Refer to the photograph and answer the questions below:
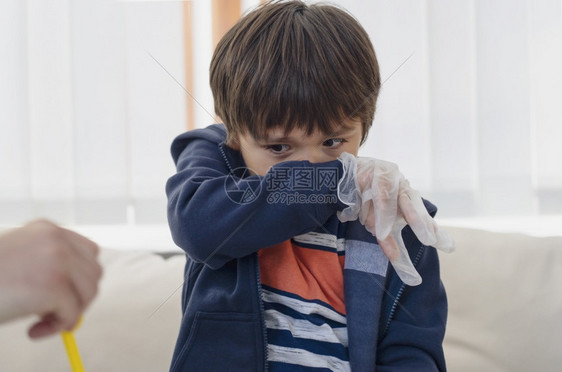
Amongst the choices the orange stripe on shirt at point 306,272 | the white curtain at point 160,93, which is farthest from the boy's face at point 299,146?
the white curtain at point 160,93

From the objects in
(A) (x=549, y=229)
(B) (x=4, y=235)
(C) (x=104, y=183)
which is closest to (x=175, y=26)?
(C) (x=104, y=183)

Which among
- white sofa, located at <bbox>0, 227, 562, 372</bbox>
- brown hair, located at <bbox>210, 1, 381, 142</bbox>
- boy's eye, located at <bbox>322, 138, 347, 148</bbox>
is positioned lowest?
white sofa, located at <bbox>0, 227, 562, 372</bbox>

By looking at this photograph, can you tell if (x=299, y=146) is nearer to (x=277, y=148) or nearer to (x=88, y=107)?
(x=277, y=148)

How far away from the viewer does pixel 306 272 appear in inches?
33.6

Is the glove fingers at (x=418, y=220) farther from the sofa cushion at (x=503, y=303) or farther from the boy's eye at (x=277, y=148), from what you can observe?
Result: the sofa cushion at (x=503, y=303)

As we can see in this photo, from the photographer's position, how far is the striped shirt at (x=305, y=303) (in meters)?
0.81

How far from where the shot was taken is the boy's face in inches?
31.4

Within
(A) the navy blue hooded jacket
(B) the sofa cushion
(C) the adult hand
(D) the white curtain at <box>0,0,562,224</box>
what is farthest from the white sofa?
(C) the adult hand

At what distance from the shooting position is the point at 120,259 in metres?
1.23

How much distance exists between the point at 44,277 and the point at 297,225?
0.47m

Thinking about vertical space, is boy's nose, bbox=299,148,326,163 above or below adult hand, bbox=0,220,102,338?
above

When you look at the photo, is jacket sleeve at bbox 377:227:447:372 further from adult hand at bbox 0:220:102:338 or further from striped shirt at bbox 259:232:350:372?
adult hand at bbox 0:220:102:338

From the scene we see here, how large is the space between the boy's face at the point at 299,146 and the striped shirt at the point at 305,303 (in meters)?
0.12

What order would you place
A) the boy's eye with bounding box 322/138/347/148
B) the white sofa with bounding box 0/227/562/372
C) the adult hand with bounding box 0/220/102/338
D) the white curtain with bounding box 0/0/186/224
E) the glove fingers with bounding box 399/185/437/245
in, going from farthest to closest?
the white curtain with bounding box 0/0/186/224 < the white sofa with bounding box 0/227/562/372 < the boy's eye with bounding box 322/138/347/148 < the glove fingers with bounding box 399/185/437/245 < the adult hand with bounding box 0/220/102/338
